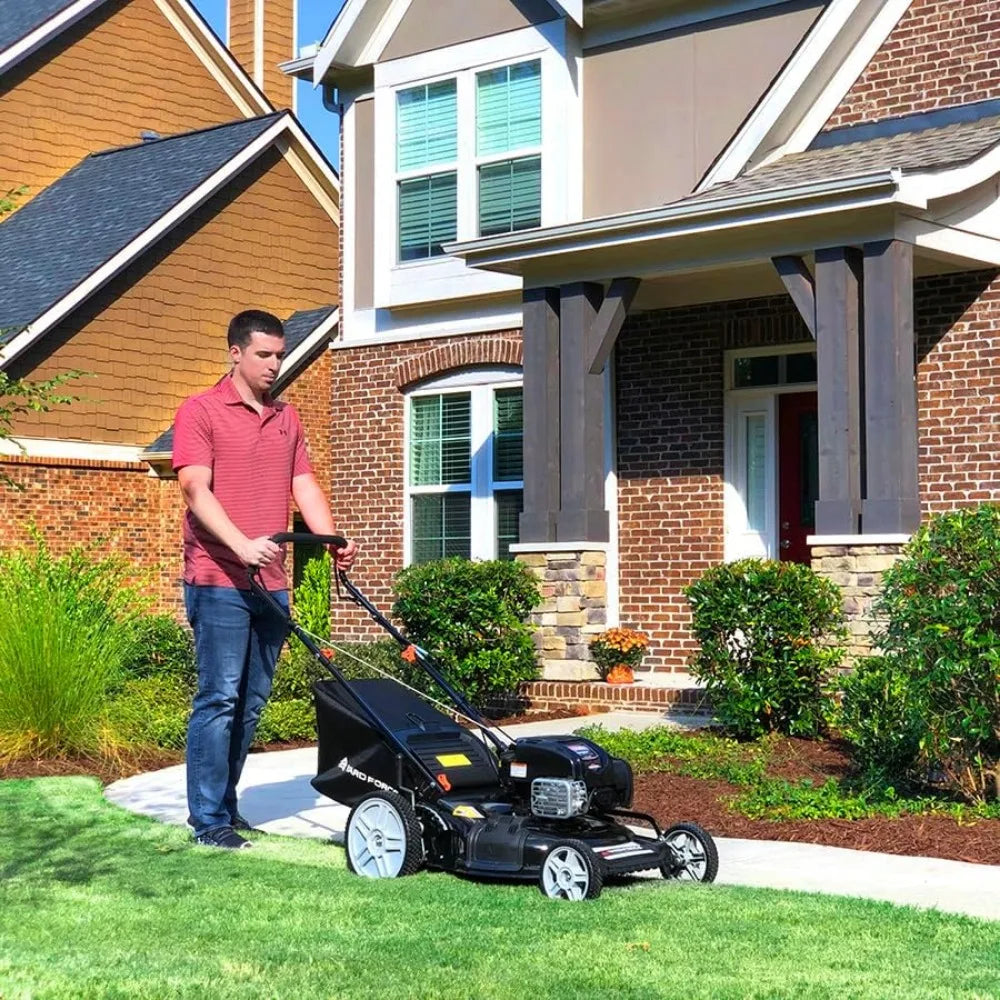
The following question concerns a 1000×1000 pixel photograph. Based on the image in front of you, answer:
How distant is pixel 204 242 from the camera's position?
20.9 metres

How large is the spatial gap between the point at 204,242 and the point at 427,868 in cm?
1539

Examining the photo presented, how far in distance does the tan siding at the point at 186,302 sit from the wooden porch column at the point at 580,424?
7562 mm

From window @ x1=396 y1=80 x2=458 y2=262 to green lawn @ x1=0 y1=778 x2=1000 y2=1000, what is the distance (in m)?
10.9

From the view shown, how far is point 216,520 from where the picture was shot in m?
6.92

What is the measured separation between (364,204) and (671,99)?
3.93 metres

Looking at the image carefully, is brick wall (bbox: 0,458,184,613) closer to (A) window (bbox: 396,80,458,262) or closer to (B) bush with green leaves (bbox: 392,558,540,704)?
(A) window (bbox: 396,80,458,262)

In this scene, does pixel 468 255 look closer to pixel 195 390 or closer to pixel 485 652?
pixel 485 652

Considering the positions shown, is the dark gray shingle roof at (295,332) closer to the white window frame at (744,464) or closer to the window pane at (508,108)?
the window pane at (508,108)

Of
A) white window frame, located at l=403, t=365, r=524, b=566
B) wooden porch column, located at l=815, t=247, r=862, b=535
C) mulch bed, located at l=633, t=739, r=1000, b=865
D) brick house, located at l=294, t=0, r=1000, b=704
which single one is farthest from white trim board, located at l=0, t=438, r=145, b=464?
mulch bed, located at l=633, t=739, r=1000, b=865

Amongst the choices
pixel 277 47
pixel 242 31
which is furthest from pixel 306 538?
pixel 277 47

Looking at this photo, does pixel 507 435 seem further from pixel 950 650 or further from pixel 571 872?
pixel 571 872

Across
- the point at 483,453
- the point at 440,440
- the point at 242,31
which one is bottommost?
the point at 483,453

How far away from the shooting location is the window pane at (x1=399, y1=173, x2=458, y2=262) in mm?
16734

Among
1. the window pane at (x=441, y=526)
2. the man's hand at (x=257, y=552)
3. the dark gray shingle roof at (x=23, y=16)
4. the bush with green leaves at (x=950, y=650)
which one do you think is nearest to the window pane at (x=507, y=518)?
the window pane at (x=441, y=526)
